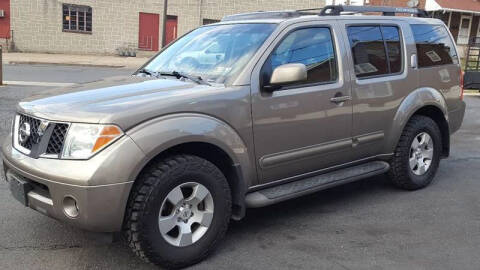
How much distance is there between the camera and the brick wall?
2788 centimetres

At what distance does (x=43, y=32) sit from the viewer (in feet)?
92.7

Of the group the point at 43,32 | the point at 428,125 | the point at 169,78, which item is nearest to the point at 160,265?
the point at 169,78

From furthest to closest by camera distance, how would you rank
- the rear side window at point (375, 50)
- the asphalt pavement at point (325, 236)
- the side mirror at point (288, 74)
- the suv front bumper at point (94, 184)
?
the rear side window at point (375, 50), the side mirror at point (288, 74), the asphalt pavement at point (325, 236), the suv front bumper at point (94, 184)

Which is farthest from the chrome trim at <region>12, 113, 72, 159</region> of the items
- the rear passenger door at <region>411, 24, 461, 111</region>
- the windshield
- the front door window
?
the front door window

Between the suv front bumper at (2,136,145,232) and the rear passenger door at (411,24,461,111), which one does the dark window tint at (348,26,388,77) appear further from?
the suv front bumper at (2,136,145,232)

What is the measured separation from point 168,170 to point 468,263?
2.32 metres

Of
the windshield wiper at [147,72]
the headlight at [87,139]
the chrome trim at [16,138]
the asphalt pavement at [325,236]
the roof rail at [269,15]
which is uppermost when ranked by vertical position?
the roof rail at [269,15]

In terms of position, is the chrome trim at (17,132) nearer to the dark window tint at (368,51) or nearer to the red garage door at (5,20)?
the dark window tint at (368,51)

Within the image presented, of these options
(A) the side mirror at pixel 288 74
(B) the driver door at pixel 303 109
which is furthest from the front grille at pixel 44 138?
(A) the side mirror at pixel 288 74

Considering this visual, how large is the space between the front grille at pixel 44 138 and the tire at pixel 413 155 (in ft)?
11.2

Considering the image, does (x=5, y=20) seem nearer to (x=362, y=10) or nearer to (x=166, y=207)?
(x=362, y=10)

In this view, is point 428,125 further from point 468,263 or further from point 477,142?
point 477,142

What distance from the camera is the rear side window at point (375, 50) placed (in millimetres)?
4746

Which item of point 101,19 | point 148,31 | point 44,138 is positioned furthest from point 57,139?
point 148,31
